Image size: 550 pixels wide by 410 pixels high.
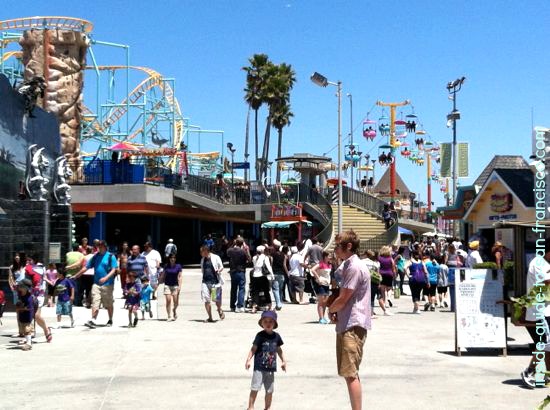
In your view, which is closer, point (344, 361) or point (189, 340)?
point (344, 361)

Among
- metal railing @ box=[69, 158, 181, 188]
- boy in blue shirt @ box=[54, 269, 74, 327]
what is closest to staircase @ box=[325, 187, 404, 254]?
metal railing @ box=[69, 158, 181, 188]

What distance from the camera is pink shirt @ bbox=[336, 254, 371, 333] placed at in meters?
7.17

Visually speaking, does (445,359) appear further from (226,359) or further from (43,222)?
(43,222)

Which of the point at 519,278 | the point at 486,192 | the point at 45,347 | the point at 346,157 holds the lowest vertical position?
the point at 45,347

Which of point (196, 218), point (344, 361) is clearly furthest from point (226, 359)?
point (196, 218)

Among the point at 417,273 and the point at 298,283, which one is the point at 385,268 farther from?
the point at 298,283

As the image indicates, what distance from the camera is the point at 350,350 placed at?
23.3 feet

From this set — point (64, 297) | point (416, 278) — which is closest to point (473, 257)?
point (416, 278)

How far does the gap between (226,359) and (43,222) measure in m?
9.18

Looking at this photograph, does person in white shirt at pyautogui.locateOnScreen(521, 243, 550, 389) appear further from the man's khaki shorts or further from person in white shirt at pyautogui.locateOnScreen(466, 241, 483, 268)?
person in white shirt at pyautogui.locateOnScreen(466, 241, 483, 268)

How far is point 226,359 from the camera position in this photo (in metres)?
11.2

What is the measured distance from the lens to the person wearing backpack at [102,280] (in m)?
15.0

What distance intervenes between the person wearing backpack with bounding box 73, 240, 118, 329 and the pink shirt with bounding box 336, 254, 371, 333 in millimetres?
8574

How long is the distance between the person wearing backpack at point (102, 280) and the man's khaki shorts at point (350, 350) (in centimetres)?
861
